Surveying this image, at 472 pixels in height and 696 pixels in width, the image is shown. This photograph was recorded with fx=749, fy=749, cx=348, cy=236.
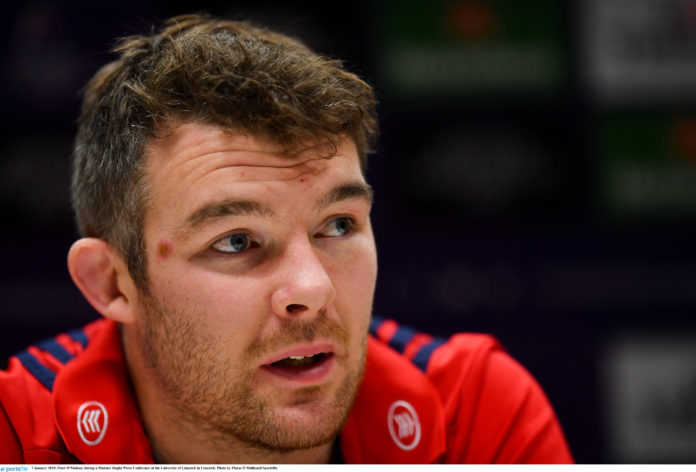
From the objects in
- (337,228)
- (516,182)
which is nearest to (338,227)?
(337,228)

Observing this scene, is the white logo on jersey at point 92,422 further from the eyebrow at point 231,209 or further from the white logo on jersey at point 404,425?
the white logo on jersey at point 404,425

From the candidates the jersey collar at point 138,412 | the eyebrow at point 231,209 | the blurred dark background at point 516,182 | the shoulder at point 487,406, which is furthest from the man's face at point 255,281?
the blurred dark background at point 516,182

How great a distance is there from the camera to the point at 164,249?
1.36 metres

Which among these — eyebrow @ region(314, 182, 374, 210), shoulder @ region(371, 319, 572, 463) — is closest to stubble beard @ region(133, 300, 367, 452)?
eyebrow @ region(314, 182, 374, 210)

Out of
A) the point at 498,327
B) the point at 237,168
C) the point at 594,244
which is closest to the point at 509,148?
the point at 594,244

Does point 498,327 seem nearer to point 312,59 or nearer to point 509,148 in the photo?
point 509,148

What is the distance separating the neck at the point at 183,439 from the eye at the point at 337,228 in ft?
1.40

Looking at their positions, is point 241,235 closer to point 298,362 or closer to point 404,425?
point 298,362

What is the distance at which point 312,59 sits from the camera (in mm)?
1468

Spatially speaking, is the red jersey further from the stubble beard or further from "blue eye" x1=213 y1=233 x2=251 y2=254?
"blue eye" x1=213 y1=233 x2=251 y2=254

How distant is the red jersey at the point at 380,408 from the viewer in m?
1.42

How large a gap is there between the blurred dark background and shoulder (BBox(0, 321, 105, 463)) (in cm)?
171

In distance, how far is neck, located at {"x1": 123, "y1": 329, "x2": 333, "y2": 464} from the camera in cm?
147

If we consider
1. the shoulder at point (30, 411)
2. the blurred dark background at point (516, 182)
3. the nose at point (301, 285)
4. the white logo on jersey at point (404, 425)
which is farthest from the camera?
the blurred dark background at point (516, 182)
